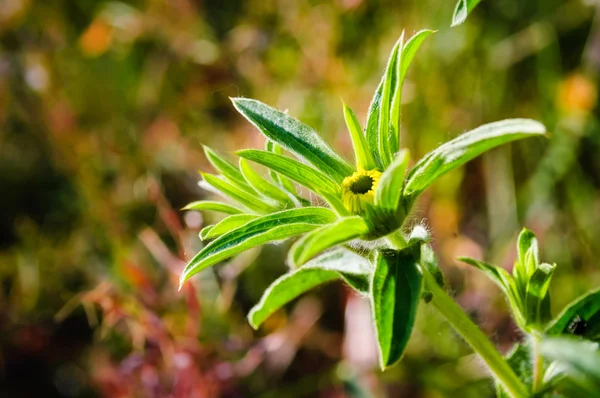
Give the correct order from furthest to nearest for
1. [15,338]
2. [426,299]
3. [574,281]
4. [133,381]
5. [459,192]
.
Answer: [459,192]
[15,338]
[574,281]
[133,381]
[426,299]

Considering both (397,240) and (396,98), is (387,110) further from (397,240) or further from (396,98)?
(397,240)

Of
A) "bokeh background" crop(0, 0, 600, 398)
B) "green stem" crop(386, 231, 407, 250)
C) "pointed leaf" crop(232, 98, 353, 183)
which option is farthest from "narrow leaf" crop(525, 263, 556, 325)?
"bokeh background" crop(0, 0, 600, 398)

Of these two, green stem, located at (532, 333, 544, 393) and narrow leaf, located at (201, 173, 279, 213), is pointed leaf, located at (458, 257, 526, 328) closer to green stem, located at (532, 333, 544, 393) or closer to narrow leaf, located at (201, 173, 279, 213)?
green stem, located at (532, 333, 544, 393)

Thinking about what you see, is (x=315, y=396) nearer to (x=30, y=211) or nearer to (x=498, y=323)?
(x=498, y=323)

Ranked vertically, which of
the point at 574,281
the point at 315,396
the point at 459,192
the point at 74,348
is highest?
the point at 459,192

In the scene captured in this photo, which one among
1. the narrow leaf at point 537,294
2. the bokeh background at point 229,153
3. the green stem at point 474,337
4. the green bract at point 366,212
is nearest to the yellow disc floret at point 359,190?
the green bract at point 366,212

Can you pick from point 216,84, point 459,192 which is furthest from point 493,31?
point 216,84
